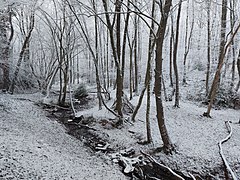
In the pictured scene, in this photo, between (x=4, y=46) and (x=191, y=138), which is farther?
(x=4, y=46)

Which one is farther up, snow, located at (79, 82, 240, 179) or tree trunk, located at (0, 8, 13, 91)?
tree trunk, located at (0, 8, 13, 91)

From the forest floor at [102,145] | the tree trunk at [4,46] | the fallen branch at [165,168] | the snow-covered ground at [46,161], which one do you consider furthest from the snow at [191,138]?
the tree trunk at [4,46]

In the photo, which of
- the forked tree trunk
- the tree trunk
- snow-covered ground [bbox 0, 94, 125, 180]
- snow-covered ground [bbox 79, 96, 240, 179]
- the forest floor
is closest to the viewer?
snow-covered ground [bbox 0, 94, 125, 180]

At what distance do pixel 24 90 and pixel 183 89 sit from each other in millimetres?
15086

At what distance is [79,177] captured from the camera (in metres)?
5.28

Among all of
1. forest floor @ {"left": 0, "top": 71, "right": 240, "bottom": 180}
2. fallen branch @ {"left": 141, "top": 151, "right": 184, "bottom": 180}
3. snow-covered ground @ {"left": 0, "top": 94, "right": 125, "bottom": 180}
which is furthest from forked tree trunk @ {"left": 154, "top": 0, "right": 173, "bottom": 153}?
snow-covered ground @ {"left": 0, "top": 94, "right": 125, "bottom": 180}

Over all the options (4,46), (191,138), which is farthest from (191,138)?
(4,46)

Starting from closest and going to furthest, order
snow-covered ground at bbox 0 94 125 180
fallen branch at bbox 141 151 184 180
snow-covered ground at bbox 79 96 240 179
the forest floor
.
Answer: snow-covered ground at bbox 0 94 125 180
the forest floor
fallen branch at bbox 141 151 184 180
snow-covered ground at bbox 79 96 240 179

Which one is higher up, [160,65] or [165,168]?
[160,65]

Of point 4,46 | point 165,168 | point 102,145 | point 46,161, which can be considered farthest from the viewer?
point 4,46

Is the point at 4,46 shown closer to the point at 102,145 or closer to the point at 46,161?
the point at 102,145

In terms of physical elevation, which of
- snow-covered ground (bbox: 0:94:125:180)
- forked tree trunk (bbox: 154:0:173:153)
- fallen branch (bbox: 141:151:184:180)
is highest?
forked tree trunk (bbox: 154:0:173:153)

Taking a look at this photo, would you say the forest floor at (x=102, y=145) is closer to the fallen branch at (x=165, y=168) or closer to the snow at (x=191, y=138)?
the snow at (x=191, y=138)

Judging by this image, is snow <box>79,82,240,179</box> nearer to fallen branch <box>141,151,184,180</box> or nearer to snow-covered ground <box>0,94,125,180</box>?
fallen branch <box>141,151,184,180</box>
